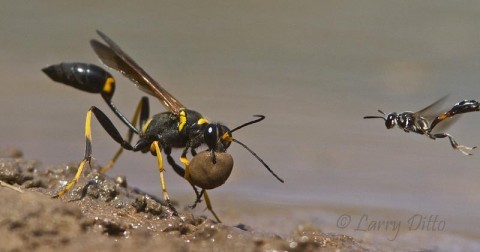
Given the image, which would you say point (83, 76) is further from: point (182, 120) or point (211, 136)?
point (211, 136)

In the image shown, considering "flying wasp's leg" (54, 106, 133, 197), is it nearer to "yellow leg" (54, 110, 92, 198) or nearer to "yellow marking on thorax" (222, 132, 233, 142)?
"yellow leg" (54, 110, 92, 198)

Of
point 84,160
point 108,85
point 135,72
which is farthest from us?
point 108,85

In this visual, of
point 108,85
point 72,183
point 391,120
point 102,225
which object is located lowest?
point 102,225

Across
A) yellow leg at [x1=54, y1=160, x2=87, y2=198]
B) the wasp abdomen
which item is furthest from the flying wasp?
yellow leg at [x1=54, y1=160, x2=87, y2=198]

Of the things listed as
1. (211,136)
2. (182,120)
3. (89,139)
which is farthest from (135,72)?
(211,136)

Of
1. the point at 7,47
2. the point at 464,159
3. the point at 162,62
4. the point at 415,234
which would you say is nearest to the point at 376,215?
the point at 415,234

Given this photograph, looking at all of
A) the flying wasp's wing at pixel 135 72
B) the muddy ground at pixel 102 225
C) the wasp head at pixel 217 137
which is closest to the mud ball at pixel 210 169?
the wasp head at pixel 217 137
